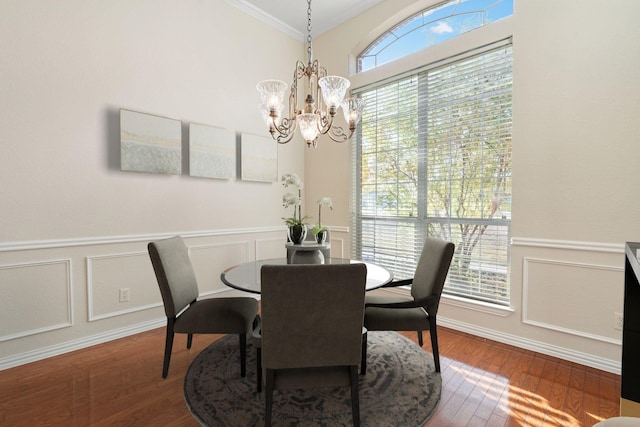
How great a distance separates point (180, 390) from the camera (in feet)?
6.38

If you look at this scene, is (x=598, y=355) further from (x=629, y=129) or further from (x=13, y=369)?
(x=13, y=369)

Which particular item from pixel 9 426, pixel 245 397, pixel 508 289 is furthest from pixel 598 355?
pixel 9 426

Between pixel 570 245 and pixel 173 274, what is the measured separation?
9.39ft

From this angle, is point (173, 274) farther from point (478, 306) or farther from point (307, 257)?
point (478, 306)

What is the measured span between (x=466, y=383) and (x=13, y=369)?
3148 millimetres

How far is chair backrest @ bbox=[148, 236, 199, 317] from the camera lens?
1.97m

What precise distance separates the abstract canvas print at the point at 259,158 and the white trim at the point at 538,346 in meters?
2.51

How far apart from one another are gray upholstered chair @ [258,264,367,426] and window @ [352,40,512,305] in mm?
1932

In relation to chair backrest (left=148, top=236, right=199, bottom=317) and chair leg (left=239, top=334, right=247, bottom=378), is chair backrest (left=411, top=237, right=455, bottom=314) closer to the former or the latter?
chair leg (left=239, top=334, right=247, bottom=378)

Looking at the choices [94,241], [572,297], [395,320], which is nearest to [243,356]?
[395,320]

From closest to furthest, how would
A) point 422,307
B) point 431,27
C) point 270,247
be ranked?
point 422,307
point 431,27
point 270,247

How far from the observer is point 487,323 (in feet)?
9.00

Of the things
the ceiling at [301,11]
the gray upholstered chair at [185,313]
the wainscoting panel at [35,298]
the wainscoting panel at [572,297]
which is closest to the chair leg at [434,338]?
the wainscoting panel at [572,297]

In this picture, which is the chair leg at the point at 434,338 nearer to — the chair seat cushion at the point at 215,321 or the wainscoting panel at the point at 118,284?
the chair seat cushion at the point at 215,321
